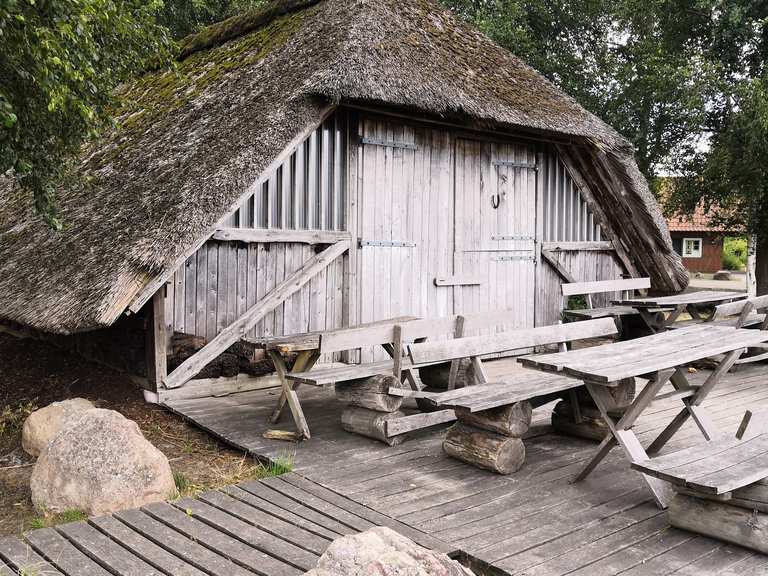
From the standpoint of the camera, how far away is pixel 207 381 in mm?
6793

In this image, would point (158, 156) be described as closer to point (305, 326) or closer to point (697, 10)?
point (305, 326)

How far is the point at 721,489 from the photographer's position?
10.7 ft

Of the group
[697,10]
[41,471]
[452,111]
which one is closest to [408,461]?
[41,471]

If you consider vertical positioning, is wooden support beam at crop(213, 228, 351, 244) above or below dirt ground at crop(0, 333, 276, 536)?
above

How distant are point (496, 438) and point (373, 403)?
3.44ft

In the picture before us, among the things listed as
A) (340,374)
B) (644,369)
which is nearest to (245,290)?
(340,374)

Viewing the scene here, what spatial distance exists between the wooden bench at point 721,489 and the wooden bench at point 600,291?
5.03 metres

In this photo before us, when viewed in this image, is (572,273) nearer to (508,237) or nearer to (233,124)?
(508,237)

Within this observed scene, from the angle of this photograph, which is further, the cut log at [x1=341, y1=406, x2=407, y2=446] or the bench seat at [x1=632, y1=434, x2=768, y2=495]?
the cut log at [x1=341, y1=406, x2=407, y2=446]

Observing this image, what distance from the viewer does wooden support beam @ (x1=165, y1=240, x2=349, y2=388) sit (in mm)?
6332

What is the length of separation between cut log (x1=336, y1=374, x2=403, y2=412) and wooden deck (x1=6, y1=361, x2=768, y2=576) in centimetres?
31

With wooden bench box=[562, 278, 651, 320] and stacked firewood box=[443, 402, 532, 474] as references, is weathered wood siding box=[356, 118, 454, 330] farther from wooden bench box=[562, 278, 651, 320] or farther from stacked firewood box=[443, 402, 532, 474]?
stacked firewood box=[443, 402, 532, 474]

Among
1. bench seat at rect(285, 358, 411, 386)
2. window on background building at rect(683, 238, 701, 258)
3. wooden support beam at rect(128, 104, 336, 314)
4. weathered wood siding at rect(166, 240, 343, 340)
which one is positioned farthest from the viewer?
window on background building at rect(683, 238, 701, 258)

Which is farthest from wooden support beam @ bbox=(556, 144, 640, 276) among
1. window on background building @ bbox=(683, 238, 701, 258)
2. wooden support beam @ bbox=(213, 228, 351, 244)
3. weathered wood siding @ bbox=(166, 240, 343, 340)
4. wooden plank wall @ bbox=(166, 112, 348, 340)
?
window on background building @ bbox=(683, 238, 701, 258)
